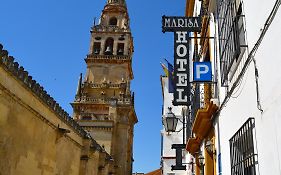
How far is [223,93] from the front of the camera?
6926mm

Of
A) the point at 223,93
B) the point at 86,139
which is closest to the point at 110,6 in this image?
the point at 86,139

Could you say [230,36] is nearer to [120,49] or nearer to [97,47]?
[120,49]

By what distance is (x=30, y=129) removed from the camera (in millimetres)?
11461

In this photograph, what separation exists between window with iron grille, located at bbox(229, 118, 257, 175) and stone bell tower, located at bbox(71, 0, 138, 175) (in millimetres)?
30057

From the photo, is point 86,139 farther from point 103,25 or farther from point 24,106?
point 103,25

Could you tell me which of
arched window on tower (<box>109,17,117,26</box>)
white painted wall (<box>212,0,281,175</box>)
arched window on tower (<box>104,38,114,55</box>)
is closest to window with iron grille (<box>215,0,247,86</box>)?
white painted wall (<box>212,0,281,175</box>)

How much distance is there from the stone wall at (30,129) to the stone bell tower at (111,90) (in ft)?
67.3

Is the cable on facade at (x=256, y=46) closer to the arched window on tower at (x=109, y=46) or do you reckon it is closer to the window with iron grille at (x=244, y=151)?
the window with iron grille at (x=244, y=151)

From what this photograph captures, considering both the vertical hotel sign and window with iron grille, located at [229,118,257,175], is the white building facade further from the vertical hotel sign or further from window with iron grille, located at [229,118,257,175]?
the vertical hotel sign

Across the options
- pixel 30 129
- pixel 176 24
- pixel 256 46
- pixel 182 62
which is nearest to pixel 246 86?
pixel 256 46

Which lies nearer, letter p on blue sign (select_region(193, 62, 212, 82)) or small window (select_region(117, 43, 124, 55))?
letter p on blue sign (select_region(193, 62, 212, 82))

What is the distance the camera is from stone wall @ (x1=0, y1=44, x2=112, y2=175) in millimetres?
9734

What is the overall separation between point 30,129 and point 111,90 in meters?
30.3

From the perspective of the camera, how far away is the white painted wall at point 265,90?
3703 millimetres
